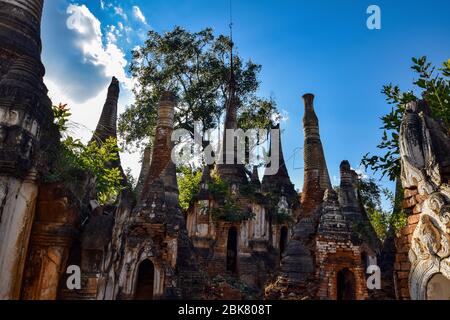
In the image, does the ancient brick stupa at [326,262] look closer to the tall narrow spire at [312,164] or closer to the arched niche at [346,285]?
the arched niche at [346,285]

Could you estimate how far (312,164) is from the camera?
15633mm

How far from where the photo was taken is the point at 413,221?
4.47 m

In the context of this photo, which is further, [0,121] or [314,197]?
[314,197]

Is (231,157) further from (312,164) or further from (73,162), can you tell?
(73,162)

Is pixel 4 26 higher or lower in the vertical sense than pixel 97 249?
higher

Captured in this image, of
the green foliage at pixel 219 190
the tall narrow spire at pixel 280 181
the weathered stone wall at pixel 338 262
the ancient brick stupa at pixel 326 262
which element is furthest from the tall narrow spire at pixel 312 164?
the weathered stone wall at pixel 338 262

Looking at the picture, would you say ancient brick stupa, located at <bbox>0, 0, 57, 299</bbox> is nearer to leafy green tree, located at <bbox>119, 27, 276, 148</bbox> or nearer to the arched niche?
the arched niche

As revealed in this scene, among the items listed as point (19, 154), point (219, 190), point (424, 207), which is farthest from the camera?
point (219, 190)

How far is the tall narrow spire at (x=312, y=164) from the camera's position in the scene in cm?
1449

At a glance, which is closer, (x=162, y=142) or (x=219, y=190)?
(x=162, y=142)

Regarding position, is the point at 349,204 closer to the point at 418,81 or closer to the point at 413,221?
the point at 418,81

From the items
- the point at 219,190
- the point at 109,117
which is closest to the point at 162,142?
the point at 219,190
